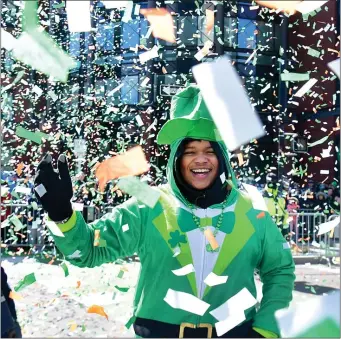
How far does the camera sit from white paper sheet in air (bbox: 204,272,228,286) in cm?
212

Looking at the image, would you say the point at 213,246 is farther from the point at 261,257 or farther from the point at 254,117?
the point at 254,117

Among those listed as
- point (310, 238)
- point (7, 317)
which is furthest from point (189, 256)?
point (310, 238)

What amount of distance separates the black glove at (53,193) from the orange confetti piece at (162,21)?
87 centimetres

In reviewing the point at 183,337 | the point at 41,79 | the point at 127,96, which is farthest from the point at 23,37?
the point at 127,96

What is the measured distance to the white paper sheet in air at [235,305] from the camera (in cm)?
208

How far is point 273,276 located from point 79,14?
141 centimetres

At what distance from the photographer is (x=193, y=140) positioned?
226 centimetres

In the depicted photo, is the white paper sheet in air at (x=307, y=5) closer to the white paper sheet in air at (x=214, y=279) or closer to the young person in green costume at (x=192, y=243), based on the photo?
the young person in green costume at (x=192, y=243)

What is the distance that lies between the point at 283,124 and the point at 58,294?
480 inches

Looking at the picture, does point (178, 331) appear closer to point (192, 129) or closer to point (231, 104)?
point (192, 129)

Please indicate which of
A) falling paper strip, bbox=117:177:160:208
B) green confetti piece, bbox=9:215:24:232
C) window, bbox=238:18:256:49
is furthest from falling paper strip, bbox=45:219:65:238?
window, bbox=238:18:256:49

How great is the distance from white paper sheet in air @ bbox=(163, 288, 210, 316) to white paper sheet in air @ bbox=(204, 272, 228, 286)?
87 millimetres

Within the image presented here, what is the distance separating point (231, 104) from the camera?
1.73 meters

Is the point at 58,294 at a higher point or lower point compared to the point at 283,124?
lower
